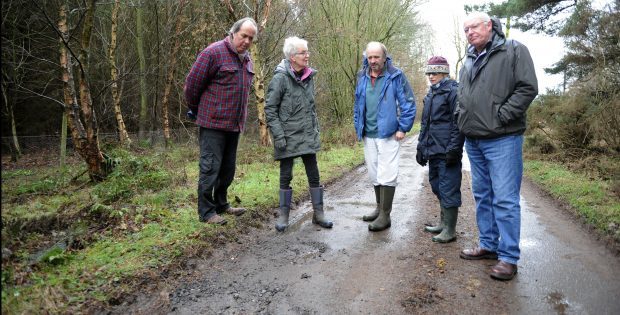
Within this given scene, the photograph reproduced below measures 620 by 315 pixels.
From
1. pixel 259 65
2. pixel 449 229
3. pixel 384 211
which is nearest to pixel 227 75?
pixel 384 211

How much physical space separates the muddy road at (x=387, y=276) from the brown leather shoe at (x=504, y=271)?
0.22ft

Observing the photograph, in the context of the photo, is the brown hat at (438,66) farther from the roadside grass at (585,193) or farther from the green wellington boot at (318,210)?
the roadside grass at (585,193)

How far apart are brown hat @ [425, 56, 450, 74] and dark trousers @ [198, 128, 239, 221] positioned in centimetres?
233

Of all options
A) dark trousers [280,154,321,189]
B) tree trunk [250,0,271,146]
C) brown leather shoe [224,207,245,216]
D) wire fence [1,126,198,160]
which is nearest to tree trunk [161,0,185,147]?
A: wire fence [1,126,198,160]

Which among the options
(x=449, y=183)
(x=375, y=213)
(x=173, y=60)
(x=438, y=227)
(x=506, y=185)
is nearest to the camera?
(x=506, y=185)

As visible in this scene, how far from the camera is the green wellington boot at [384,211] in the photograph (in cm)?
470

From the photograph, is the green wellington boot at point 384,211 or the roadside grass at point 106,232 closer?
the roadside grass at point 106,232

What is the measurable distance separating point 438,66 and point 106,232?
3.91m

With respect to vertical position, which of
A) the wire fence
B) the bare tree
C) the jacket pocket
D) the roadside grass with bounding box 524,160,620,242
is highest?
the bare tree

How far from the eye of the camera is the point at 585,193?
635 cm

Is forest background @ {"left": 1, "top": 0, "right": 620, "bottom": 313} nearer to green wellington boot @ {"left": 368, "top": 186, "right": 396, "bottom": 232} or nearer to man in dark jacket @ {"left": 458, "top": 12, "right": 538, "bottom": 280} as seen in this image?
green wellington boot @ {"left": 368, "top": 186, "right": 396, "bottom": 232}

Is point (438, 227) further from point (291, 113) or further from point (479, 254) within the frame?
point (291, 113)

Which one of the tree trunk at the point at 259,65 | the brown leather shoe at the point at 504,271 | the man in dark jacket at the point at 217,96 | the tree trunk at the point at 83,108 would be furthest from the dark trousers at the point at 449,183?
the tree trunk at the point at 259,65

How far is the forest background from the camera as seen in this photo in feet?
11.8
